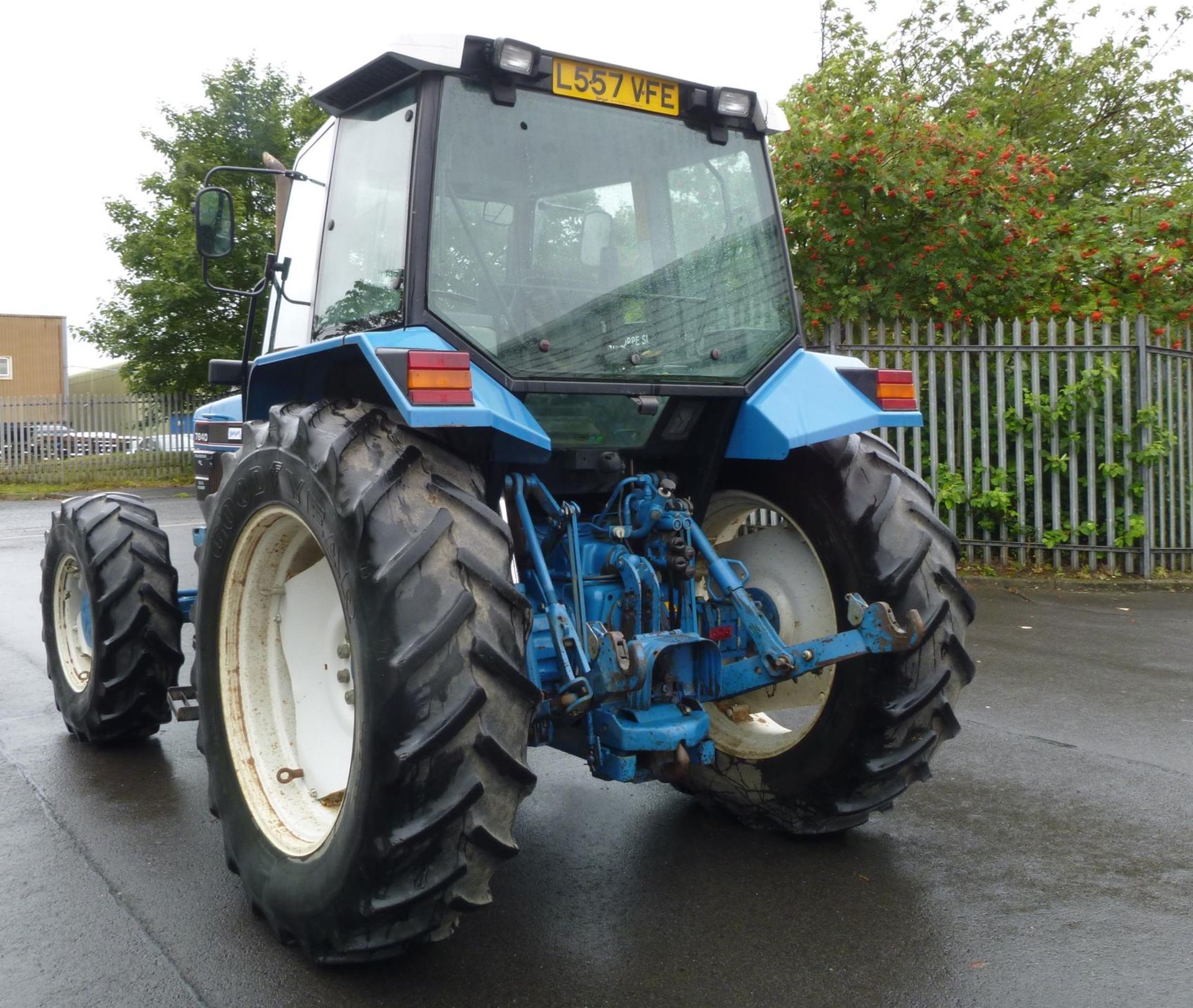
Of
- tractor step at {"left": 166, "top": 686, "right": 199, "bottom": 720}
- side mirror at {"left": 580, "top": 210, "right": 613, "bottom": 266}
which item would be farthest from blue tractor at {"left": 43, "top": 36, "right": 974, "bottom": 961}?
tractor step at {"left": 166, "top": 686, "right": 199, "bottom": 720}

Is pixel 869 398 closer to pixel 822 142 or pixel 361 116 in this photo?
pixel 361 116

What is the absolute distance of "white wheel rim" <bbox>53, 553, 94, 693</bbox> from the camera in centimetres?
495

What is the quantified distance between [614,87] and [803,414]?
118cm

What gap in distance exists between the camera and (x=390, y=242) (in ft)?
10.7

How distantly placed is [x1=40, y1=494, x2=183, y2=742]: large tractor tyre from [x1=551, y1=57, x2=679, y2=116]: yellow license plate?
2616 mm

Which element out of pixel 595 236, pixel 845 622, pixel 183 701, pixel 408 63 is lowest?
pixel 183 701

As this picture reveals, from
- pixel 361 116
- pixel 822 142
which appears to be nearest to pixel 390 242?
pixel 361 116

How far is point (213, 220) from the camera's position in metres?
4.11

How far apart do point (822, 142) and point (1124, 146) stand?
9277mm

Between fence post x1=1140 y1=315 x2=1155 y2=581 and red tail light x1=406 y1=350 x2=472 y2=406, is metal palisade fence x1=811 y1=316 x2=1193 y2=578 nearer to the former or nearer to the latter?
fence post x1=1140 y1=315 x2=1155 y2=581

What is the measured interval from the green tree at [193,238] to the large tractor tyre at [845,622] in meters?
16.8

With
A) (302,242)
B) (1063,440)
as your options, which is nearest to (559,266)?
(302,242)

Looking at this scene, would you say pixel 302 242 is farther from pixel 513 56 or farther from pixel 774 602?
pixel 774 602

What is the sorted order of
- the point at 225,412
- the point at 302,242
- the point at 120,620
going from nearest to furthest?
1. the point at 302,242
2. the point at 120,620
3. the point at 225,412
